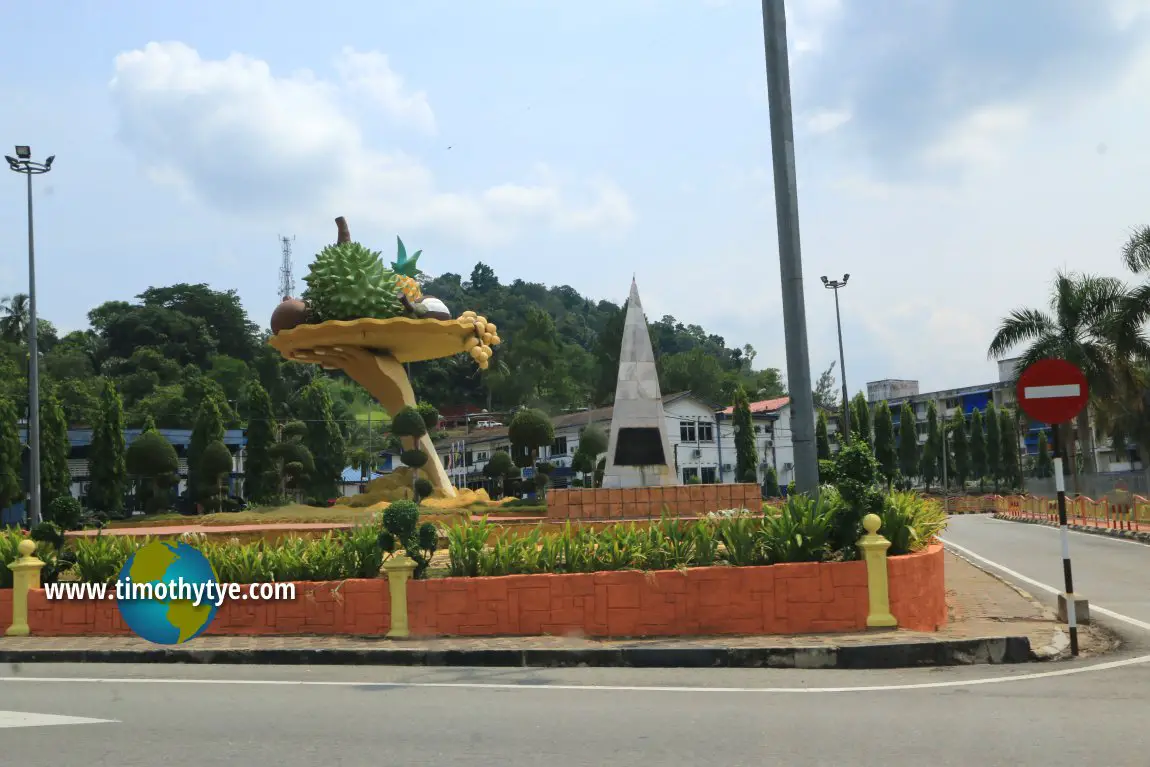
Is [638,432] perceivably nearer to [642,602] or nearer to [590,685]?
[642,602]

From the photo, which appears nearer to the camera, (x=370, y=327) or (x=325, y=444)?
(x=370, y=327)

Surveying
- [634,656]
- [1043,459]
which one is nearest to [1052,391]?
[634,656]

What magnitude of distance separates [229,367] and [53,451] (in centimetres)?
3423

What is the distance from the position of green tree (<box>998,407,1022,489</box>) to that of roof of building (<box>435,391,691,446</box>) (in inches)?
917

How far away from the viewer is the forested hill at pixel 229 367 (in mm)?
67312

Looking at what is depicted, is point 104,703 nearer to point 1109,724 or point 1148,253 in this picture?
point 1109,724

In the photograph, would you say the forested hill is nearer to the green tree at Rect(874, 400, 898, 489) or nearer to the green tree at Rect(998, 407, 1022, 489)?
the green tree at Rect(874, 400, 898, 489)

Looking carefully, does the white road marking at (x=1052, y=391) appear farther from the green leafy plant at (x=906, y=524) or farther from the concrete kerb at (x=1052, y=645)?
the concrete kerb at (x=1052, y=645)

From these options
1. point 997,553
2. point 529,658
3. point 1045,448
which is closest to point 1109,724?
point 529,658

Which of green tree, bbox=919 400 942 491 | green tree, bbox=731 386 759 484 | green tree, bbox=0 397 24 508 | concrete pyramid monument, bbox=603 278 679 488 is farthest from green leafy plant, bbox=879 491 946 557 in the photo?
green tree, bbox=919 400 942 491

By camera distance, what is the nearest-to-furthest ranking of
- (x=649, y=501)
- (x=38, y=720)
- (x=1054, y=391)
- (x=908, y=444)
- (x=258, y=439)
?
(x=38, y=720), (x=1054, y=391), (x=649, y=501), (x=258, y=439), (x=908, y=444)

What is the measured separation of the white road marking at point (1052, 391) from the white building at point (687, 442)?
4803 centimetres

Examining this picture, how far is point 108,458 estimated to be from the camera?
3972 cm

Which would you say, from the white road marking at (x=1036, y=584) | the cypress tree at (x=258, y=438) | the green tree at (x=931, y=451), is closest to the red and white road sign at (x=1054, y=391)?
the white road marking at (x=1036, y=584)
